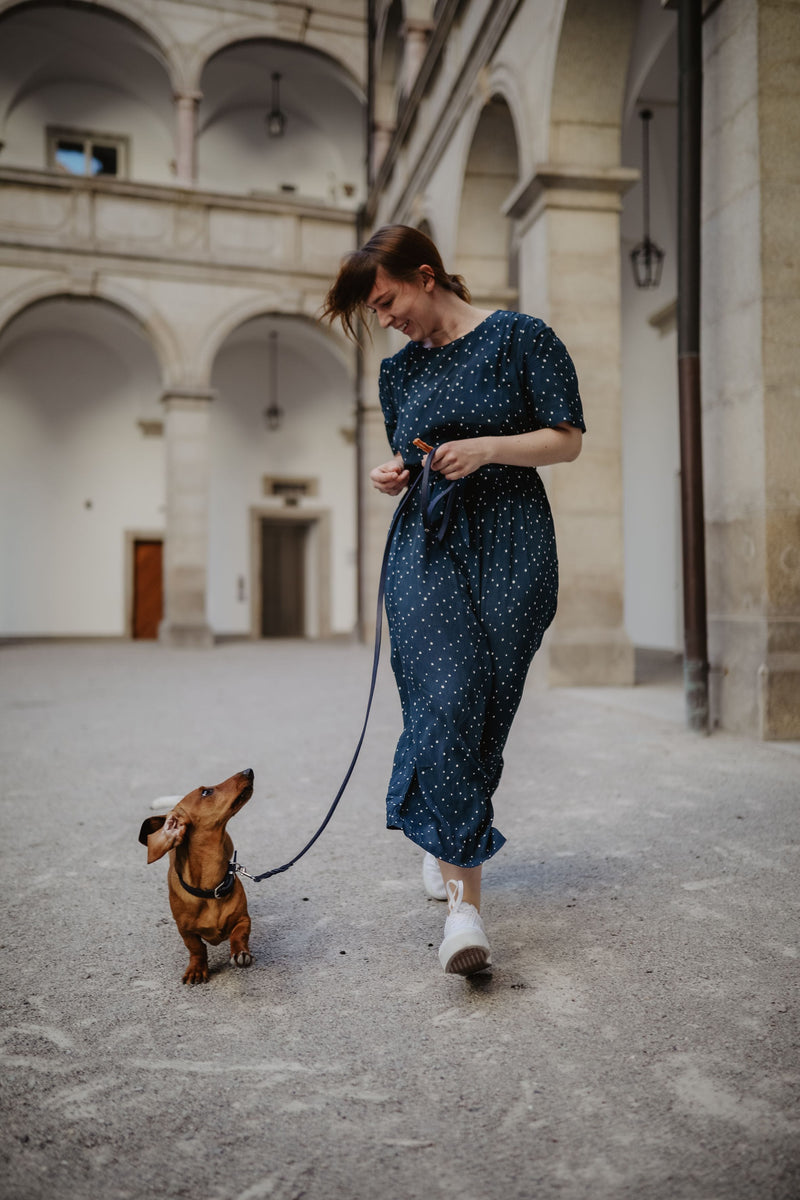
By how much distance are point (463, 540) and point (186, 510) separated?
13803mm

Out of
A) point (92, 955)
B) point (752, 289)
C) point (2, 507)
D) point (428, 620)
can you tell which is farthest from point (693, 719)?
point (2, 507)

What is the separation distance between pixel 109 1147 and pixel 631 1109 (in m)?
0.83

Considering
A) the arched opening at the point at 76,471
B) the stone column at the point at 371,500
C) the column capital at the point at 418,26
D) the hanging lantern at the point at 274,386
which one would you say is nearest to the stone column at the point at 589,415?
the column capital at the point at 418,26

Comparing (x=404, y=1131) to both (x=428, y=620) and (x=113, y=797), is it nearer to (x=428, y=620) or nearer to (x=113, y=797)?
(x=428, y=620)

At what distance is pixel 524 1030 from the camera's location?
176 cm

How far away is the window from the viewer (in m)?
17.8

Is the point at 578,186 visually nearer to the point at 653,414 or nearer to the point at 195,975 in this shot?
the point at 653,414

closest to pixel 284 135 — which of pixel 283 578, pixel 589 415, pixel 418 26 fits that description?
pixel 418 26

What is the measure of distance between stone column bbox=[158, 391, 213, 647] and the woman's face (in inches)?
536

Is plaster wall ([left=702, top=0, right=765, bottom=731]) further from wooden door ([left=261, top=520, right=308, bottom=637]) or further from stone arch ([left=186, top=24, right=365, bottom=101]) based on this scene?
wooden door ([left=261, top=520, right=308, bottom=637])

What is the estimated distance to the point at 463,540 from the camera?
7.04 feet

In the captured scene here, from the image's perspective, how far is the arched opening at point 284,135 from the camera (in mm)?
18141

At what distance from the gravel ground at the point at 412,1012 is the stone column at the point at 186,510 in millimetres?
11640

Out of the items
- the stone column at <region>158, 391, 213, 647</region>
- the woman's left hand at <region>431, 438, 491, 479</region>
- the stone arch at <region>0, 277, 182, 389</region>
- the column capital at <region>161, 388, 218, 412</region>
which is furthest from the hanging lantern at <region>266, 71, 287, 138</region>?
the woman's left hand at <region>431, 438, 491, 479</region>
